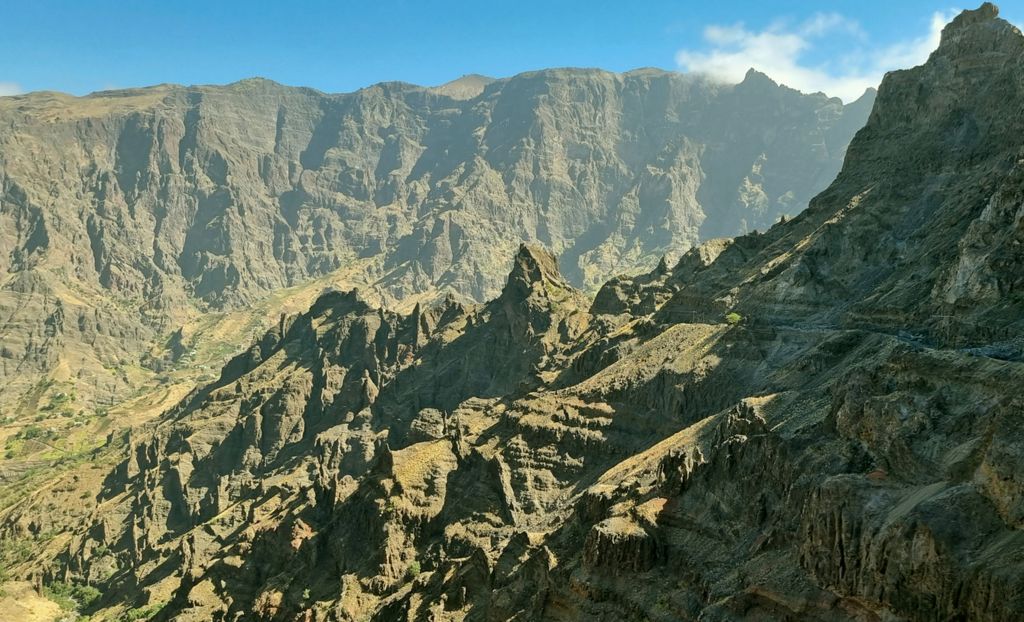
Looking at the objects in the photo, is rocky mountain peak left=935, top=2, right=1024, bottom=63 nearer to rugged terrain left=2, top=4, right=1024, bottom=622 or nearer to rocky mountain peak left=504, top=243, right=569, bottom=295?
rugged terrain left=2, top=4, right=1024, bottom=622

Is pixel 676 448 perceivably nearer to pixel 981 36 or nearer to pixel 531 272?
pixel 981 36

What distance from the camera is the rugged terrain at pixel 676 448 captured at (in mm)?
41312

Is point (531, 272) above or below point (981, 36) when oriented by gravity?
below

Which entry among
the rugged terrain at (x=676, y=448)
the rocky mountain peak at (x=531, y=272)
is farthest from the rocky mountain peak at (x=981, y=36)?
the rocky mountain peak at (x=531, y=272)

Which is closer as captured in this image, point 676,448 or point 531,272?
point 676,448

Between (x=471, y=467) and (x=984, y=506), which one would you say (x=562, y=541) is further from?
(x=984, y=506)

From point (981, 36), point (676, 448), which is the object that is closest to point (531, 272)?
point (981, 36)

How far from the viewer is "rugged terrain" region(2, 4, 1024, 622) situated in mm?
41312

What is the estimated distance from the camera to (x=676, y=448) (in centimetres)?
7588

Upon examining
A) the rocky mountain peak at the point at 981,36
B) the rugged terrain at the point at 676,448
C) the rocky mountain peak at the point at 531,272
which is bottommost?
the rugged terrain at the point at 676,448

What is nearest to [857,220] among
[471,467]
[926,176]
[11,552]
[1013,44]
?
[926,176]

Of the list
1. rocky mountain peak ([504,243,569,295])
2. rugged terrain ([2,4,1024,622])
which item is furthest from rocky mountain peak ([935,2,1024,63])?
rocky mountain peak ([504,243,569,295])

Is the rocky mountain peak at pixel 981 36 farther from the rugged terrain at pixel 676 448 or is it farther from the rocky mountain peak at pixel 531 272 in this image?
the rocky mountain peak at pixel 531 272

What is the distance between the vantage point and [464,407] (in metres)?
122
